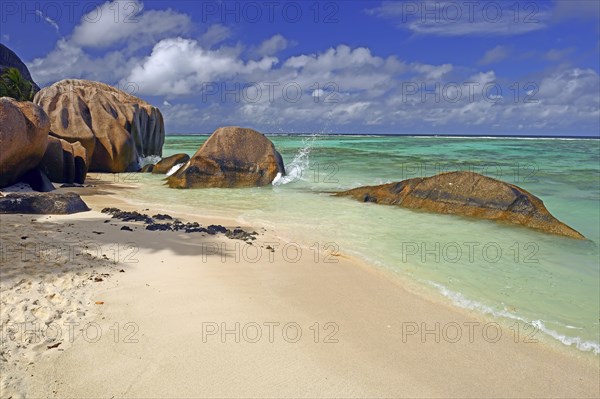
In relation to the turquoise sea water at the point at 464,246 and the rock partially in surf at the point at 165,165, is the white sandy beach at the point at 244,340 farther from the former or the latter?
the rock partially in surf at the point at 165,165

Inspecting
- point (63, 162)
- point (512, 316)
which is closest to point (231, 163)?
point (63, 162)

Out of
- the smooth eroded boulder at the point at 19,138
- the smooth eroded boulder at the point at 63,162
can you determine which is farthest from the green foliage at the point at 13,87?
the smooth eroded boulder at the point at 19,138

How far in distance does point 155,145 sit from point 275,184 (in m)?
12.3

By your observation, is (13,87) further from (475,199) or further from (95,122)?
(475,199)

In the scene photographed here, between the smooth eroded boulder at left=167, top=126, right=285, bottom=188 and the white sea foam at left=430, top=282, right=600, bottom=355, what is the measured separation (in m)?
9.99

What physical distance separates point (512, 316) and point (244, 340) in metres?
2.81

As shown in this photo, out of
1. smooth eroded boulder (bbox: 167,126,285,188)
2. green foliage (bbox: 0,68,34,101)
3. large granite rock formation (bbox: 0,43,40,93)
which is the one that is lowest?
smooth eroded boulder (bbox: 167,126,285,188)

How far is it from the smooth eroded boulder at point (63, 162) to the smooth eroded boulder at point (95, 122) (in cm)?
331

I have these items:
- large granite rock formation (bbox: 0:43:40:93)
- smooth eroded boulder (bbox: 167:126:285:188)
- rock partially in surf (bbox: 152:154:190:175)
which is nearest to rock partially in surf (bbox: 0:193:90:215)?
smooth eroded boulder (bbox: 167:126:285:188)

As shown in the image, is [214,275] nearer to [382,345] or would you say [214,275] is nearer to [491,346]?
[382,345]

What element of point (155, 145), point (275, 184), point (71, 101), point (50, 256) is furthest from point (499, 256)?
point (155, 145)

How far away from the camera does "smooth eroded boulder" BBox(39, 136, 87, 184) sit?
473 inches

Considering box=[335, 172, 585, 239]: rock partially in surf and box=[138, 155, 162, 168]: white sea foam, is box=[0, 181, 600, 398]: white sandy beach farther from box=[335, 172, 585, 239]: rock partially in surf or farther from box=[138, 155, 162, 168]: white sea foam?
box=[138, 155, 162, 168]: white sea foam

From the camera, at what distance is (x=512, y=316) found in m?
4.41
